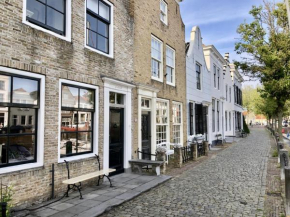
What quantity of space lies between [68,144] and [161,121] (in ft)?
19.7

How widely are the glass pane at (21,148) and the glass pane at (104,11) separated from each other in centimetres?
467

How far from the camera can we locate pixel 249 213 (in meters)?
5.11

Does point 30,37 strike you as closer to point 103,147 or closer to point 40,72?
point 40,72

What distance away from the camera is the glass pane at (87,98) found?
6.85 metres

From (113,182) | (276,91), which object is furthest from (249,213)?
(276,91)

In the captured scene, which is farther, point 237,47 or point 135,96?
point 237,47

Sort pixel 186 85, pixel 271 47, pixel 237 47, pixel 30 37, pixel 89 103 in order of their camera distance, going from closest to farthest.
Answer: pixel 30 37 → pixel 89 103 → pixel 271 47 → pixel 237 47 → pixel 186 85

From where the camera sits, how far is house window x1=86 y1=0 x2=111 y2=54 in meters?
7.31

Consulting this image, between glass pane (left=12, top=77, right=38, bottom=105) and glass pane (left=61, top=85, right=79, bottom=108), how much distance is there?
856mm

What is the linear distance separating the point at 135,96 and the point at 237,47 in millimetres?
7077

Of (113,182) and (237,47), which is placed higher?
(237,47)

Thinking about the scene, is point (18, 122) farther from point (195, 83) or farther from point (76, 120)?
point (195, 83)

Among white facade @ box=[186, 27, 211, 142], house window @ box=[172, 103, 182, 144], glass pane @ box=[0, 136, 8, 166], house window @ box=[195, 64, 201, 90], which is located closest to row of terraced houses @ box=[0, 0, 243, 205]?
Answer: glass pane @ box=[0, 136, 8, 166]

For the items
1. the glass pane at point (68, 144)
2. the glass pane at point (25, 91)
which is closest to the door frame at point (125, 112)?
the glass pane at point (68, 144)
